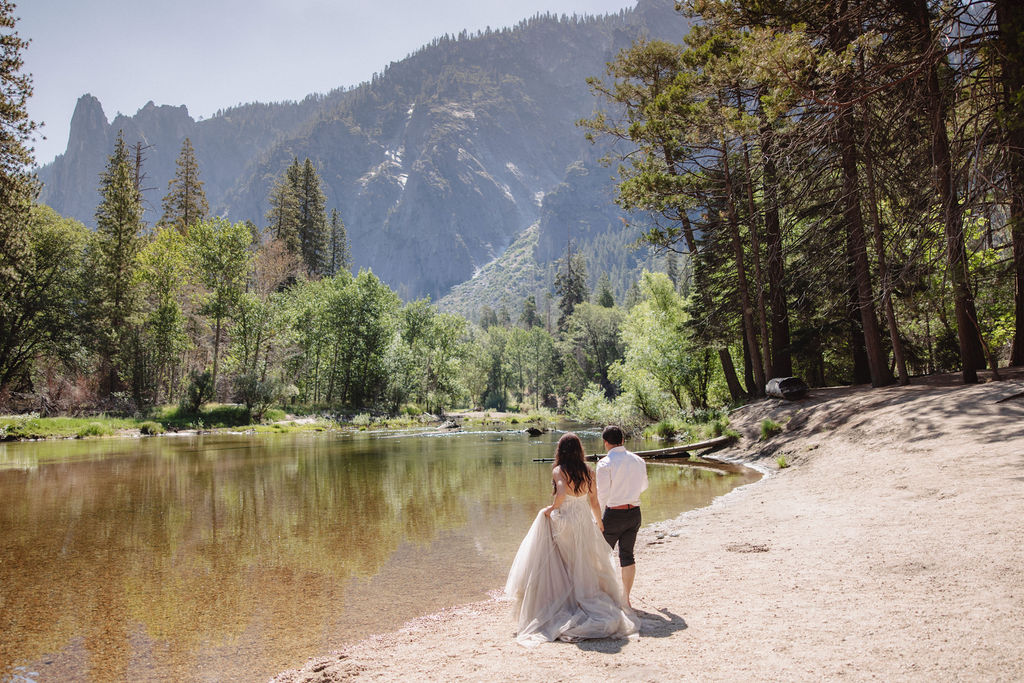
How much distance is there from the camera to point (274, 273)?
51969 mm

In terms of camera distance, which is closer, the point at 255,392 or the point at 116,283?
the point at 116,283

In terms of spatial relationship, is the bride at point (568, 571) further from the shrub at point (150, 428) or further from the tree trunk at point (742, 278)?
the shrub at point (150, 428)

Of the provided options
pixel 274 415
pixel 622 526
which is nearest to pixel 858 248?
pixel 622 526

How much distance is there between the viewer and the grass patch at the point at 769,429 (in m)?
17.8

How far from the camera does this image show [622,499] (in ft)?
20.0

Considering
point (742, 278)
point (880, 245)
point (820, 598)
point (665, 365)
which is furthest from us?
point (665, 365)

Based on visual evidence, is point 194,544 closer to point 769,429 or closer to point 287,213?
point 769,429

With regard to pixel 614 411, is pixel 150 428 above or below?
above

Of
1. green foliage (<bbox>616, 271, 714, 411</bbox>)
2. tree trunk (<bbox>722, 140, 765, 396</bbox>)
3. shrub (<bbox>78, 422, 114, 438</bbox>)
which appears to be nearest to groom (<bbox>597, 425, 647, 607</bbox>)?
tree trunk (<bbox>722, 140, 765, 396</bbox>)

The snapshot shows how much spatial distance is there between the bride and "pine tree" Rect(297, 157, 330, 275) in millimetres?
63953

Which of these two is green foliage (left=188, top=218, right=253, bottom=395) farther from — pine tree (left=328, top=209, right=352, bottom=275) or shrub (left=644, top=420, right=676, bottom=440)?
pine tree (left=328, top=209, right=352, bottom=275)

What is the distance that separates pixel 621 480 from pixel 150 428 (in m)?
36.5

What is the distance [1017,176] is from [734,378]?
15.4 meters

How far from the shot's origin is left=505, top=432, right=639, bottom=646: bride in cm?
529
